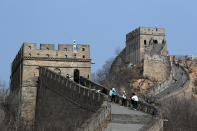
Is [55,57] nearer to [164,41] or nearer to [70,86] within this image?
[70,86]

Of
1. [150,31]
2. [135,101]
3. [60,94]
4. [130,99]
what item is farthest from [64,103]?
[150,31]

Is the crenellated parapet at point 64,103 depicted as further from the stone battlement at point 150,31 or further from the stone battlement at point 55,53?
the stone battlement at point 150,31

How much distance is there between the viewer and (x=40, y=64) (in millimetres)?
54594

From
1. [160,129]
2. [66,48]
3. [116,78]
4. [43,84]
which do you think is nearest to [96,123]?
[160,129]

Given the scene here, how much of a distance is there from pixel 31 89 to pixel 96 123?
83.3ft

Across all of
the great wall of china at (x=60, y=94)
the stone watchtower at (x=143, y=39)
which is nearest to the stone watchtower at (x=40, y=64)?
the great wall of china at (x=60, y=94)

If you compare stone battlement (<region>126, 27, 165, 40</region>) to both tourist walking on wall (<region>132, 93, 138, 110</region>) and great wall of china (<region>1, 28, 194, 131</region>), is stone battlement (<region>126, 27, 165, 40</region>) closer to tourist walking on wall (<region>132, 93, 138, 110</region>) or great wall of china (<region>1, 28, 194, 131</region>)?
great wall of china (<region>1, 28, 194, 131</region>)

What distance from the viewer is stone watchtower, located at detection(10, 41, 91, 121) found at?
53844mm

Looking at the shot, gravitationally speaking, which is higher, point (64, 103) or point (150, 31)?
point (150, 31)

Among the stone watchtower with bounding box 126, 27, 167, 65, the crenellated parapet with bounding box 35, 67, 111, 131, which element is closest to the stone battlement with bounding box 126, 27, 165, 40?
the stone watchtower with bounding box 126, 27, 167, 65

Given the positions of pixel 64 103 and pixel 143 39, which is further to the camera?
pixel 143 39

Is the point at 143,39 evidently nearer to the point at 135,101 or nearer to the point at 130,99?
the point at 130,99

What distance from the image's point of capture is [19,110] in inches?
2093

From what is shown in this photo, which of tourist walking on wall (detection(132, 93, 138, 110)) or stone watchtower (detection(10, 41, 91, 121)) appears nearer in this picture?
tourist walking on wall (detection(132, 93, 138, 110))
